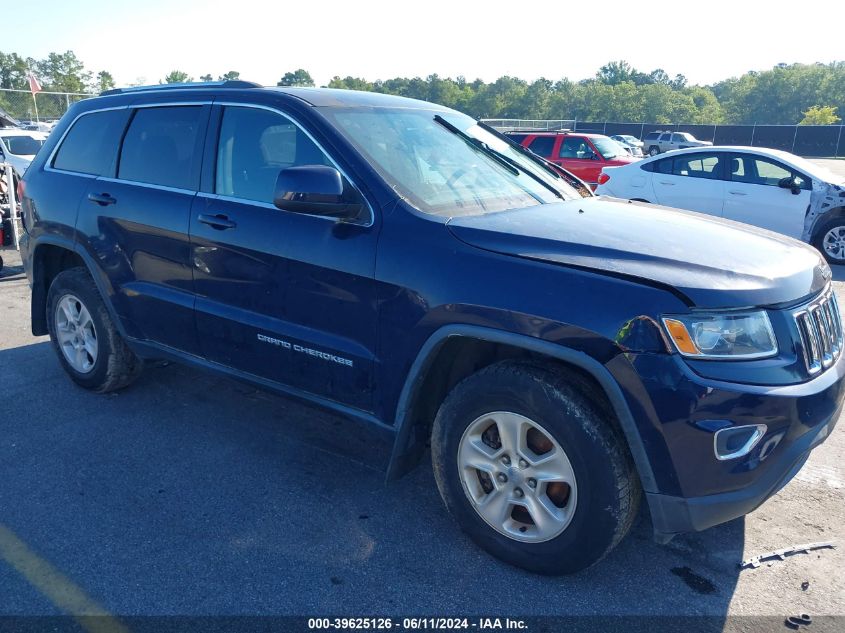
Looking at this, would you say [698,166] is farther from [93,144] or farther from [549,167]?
[93,144]

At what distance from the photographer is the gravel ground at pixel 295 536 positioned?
269 centimetres

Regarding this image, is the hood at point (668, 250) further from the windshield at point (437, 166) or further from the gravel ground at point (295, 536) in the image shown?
the gravel ground at point (295, 536)

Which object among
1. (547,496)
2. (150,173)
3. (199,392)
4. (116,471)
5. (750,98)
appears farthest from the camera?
(750,98)

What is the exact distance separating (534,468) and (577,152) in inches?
521

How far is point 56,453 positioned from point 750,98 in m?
112

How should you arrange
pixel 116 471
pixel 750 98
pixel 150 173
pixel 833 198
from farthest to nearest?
pixel 750 98
pixel 833 198
pixel 150 173
pixel 116 471

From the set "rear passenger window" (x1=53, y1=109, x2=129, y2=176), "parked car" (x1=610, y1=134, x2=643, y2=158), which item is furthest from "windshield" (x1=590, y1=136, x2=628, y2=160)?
"rear passenger window" (x1=53, y1=109, x2=129, y2=176)

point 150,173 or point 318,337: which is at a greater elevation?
point 150,173

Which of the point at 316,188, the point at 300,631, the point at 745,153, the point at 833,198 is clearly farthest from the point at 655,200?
the point at 300,631

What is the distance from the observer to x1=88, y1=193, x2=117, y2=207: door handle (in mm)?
4127

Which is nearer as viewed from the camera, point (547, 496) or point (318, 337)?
point (547, 496)

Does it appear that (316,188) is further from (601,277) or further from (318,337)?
(601,277)

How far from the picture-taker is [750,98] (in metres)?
99.5

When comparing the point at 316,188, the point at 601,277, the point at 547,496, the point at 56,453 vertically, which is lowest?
the point at 56,453
